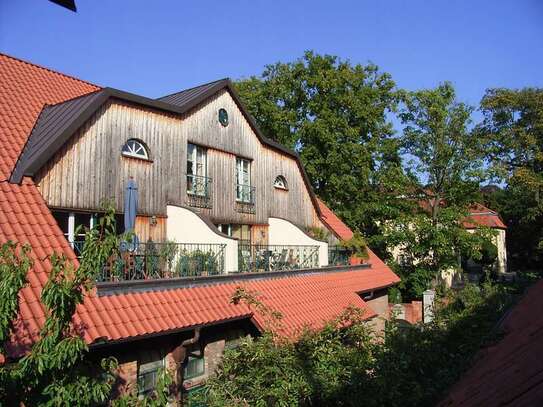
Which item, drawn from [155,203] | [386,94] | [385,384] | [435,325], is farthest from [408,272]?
[385,384]

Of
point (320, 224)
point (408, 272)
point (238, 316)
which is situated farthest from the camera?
point (408, 272)

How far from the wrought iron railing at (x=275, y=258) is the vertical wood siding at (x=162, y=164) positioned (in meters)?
1.95

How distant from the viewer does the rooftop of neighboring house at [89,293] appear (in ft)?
27.0

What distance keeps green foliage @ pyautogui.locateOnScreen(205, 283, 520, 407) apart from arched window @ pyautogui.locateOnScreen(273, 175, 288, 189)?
8.97 meters

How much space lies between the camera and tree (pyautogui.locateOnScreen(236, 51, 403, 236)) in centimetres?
2930

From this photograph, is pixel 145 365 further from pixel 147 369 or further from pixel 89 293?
pixel 89 293

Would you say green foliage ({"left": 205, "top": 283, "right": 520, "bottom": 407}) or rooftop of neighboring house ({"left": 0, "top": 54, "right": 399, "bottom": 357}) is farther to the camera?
rooftop of neighboring house ({"left": 0, "top": 54, "right": 399, "bottom": 357})

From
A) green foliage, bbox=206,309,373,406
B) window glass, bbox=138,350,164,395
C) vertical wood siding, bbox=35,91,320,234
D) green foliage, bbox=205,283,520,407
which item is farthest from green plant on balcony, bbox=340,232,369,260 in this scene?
window glass, bbox=138,350,164,395

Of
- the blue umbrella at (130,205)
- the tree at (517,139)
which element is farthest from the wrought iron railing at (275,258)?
the tree at (517,139)

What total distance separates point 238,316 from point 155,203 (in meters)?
4.08

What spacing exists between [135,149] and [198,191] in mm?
2785

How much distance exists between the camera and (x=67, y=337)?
4.66 meters

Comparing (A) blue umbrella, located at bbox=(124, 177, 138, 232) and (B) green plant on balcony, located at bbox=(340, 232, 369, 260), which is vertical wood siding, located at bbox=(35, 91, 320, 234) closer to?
(A) blue umbrella, located at bbox=(124, 177, 138, 232)

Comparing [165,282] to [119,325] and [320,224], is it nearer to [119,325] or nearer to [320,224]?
[119,325]
